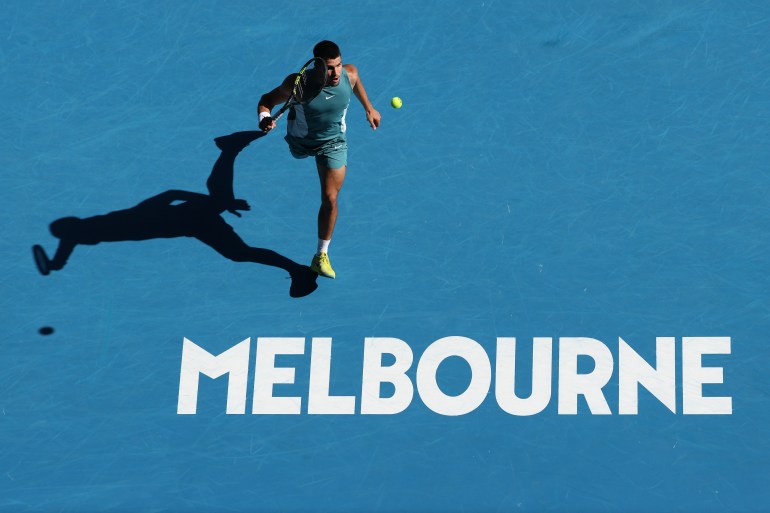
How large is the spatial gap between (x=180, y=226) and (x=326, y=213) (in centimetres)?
140

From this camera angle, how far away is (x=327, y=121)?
39.3 feet

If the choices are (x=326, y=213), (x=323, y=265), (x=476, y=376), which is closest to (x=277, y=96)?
(x=326, y=213)

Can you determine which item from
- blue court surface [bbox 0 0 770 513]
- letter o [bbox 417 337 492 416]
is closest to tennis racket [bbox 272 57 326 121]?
blue court surface [bbox 0 0 770 513]

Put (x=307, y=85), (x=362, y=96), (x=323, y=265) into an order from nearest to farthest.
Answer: (x=307, y=85), (x=362, y=96), (x=323, y=265)

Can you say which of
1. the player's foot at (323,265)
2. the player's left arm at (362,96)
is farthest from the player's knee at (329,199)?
the player's left arm at (362,96)

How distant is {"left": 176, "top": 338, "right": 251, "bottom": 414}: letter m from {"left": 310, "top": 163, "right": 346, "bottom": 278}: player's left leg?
804mm

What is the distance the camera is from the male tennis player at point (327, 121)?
38.6 ft

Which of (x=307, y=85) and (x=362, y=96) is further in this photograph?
(x=362, y=96)

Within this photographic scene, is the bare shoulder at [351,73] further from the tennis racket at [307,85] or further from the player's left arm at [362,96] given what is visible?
the tennis racket at [307,85]

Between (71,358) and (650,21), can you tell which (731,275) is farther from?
(71,358)

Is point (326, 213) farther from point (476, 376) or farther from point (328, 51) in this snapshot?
point (476, 376)

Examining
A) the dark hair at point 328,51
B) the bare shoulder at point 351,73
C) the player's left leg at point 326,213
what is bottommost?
the player's left leg at point 326,213

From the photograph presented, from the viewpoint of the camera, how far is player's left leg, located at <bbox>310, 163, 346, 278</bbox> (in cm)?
1212

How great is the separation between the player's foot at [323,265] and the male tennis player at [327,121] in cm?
24
